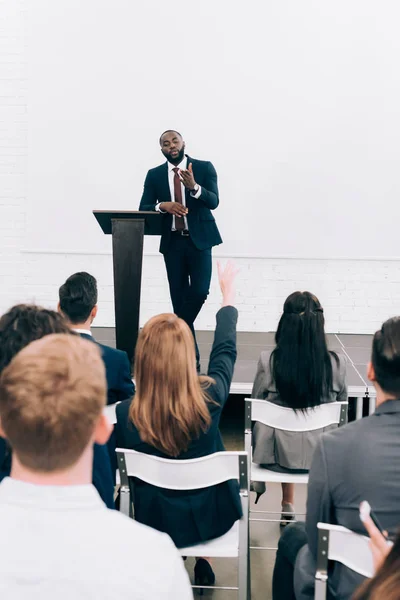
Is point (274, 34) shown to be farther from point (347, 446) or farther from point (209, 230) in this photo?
point (347, 446)

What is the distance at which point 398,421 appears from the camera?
163 centimetres

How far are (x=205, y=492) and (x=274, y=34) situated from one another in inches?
169

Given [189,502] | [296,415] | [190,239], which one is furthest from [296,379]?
[190,239]

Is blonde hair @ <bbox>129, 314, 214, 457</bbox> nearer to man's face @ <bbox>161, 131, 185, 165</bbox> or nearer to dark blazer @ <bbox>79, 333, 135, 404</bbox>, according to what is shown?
dark blazer @ <bbox>79, 333, 135, 404</bbox>

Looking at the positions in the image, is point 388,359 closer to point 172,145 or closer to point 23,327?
point 23,327

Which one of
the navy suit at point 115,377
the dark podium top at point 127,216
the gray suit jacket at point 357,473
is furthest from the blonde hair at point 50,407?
the dark podium top at point 127,216

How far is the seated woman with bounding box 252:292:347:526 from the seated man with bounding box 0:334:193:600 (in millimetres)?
1766

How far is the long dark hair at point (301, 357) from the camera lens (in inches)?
109

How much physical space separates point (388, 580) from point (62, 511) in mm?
428

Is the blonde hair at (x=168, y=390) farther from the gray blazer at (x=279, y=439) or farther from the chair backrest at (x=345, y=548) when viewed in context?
the gray blazer at (x=279, y=439)

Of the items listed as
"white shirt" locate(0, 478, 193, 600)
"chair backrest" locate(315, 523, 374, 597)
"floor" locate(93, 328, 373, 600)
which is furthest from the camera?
"floor" locate(93, 328, 373, 600)

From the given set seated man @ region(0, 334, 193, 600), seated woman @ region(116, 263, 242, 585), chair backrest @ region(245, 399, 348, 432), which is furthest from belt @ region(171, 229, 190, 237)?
seated man @ region(0, 334, 193, 600)

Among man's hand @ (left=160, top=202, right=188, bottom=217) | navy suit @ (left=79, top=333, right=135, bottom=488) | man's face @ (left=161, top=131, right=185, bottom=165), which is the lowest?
navy suit @ (left=79, top=333, right=135, bottom=488)

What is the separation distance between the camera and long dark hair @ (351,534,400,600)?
28.0 inches
